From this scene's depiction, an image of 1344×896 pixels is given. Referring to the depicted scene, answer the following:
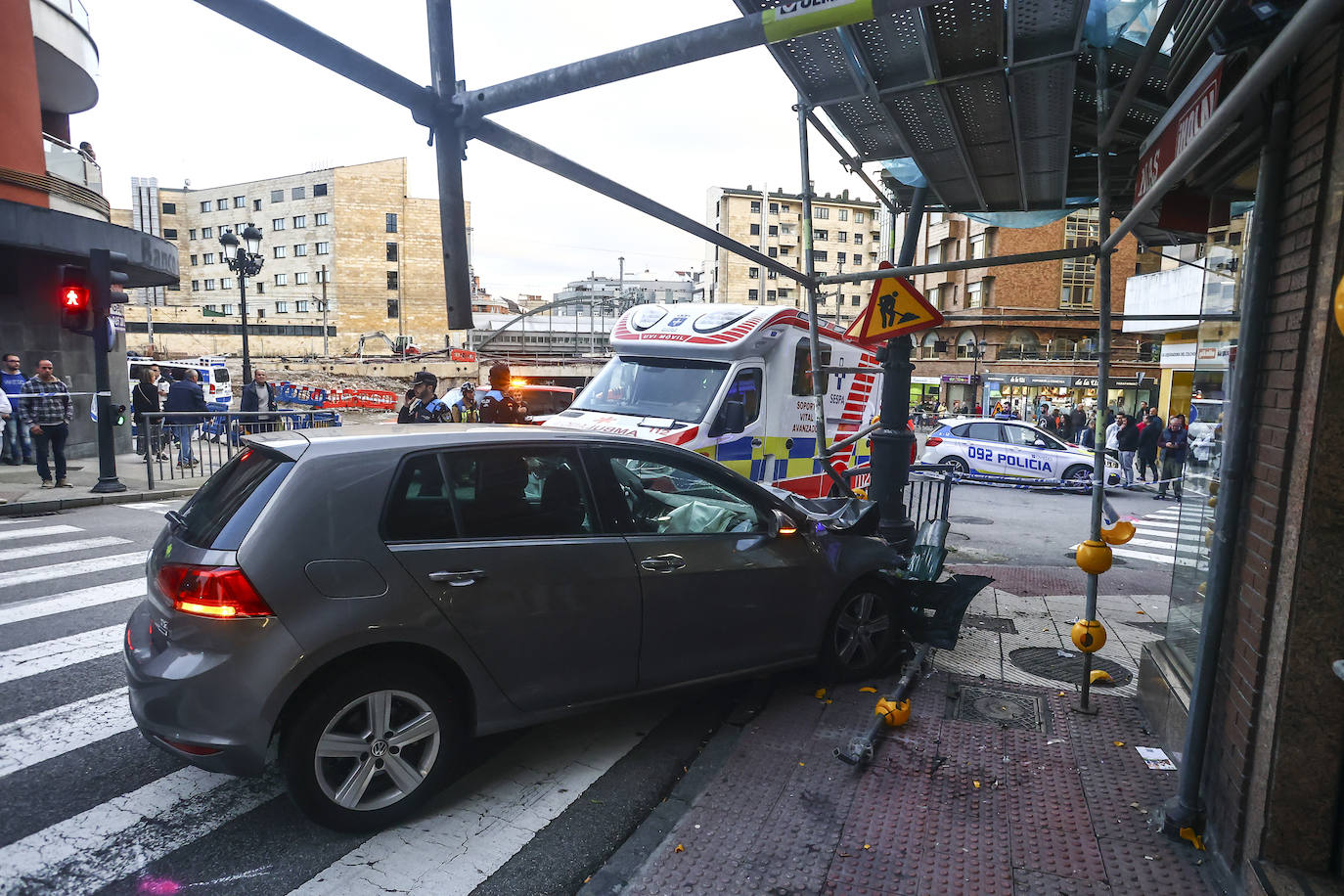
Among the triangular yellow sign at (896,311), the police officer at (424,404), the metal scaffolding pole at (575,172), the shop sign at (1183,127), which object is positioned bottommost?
the police officer at (424,404)

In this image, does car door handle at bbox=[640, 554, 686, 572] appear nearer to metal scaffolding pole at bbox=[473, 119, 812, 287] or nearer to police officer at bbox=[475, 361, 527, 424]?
metal scaffolding pole at bbox=[473, 119, 812, 287]

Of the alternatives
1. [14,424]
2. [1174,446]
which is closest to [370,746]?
[14,424]

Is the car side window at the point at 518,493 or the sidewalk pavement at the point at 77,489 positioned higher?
the car side window at the point at 518,493

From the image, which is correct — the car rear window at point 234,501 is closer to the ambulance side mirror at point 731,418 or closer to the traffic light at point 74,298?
the ambulance side mirror at point 731,418

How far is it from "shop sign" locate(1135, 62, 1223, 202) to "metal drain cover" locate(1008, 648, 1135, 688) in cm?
309

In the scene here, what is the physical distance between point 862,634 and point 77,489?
11.8 meters

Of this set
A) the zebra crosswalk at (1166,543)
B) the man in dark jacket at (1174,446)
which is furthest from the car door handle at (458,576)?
the man in dark jacket at (1174,446)

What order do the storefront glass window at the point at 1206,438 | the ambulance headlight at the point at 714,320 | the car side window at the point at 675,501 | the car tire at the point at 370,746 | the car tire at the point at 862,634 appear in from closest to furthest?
the car tire at the point at 370,746 < the storefront glass window at the point at 1206,438 < the car side window at the point at 675,501 < the car tire at the point at 862,634 < the ambulance headlight at the point at 714,320

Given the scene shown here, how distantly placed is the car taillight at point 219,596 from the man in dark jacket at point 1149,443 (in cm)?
1951

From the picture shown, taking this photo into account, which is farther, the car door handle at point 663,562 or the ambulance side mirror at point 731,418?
the ambulance side mirror at point 731,418

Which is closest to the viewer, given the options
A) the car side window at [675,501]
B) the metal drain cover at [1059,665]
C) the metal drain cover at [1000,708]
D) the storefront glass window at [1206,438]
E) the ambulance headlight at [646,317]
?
the storefront glass window at [1206,438]

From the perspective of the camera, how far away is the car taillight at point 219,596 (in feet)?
9.36

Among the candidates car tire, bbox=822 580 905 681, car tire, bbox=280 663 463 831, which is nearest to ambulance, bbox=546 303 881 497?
car tire, bbox=822 580 905 681

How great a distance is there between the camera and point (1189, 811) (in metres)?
3.07
